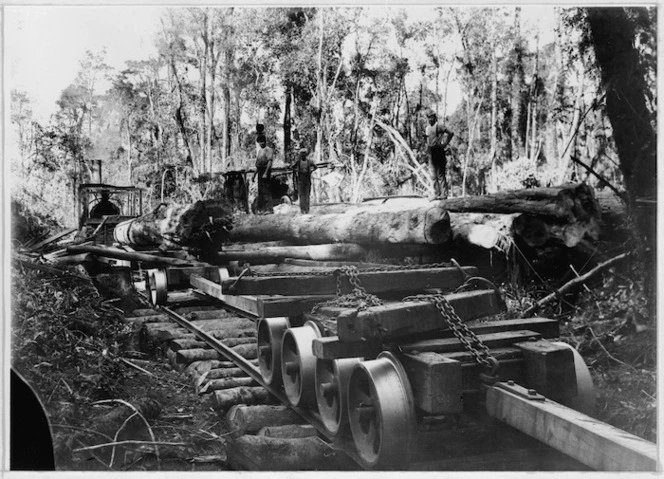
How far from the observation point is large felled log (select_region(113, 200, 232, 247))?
492 centimetres

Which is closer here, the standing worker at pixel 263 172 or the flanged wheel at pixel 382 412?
the flanged wheel at pixel 382 412

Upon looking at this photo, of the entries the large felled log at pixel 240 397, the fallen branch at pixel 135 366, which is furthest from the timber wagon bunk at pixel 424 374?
the fallen branch at pixel 135 366

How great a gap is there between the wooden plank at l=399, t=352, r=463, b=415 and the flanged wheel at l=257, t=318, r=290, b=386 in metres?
1.42

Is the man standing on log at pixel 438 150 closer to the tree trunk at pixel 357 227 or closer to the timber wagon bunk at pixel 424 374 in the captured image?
the tree trunk at pixel 357 227

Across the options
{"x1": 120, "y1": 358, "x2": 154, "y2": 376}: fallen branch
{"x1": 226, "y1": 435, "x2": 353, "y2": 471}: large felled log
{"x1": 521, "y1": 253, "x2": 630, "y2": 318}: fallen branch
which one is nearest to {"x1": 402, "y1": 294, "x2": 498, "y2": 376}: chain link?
{"x1": 226, "y1": 435, "x2": 353, "y2": 471}: large felled log

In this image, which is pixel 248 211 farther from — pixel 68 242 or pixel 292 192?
pixel 68 242

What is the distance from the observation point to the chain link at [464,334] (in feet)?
9.46

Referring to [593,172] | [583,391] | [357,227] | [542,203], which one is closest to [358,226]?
[357,227]

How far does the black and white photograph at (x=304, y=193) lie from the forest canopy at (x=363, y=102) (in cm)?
2

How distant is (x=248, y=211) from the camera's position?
520cm

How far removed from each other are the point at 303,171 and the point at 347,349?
198 cm

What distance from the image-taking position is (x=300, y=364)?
11.9 feet

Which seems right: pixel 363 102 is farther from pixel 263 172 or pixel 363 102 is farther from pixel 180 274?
pixel 180 274

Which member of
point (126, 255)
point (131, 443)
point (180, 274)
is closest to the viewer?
point (131, 443)
